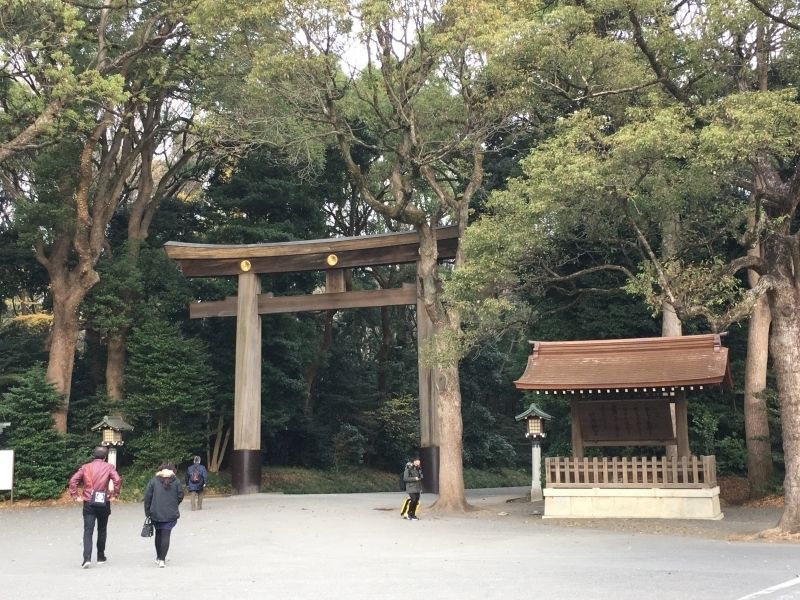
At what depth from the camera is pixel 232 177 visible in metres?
26.1

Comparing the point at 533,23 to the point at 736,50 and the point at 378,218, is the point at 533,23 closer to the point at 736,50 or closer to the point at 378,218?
the point at 736,50

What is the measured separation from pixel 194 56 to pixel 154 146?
18.1 feet

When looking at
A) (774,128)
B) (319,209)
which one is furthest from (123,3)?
(774,128)

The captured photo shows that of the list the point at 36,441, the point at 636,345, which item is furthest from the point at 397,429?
the point at 636,345

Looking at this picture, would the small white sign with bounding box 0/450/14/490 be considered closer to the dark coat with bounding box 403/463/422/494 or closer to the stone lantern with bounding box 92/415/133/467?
the stone lantern with bounding box 92/415/133/467

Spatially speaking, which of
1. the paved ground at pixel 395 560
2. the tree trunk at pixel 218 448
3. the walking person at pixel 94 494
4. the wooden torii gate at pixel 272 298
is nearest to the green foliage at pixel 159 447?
the tree trunk at pixel 218 448

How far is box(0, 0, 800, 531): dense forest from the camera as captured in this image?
12602mm

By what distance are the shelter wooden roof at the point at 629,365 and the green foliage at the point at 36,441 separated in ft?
39.1

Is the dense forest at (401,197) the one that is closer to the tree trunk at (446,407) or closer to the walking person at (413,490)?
the tree trunk at (446,407)

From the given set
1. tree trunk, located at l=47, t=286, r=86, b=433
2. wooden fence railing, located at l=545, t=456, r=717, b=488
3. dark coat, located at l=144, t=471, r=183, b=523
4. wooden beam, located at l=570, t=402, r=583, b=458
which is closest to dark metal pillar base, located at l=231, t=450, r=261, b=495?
tree trunk, located at l=47, t=286, r=86, b=433

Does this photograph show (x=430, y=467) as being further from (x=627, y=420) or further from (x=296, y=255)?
(x=296, y=255)

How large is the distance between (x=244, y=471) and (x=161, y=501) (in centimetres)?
1175

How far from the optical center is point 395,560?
374 inches

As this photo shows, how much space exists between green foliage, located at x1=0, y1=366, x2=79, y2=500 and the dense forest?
2.7 inches
